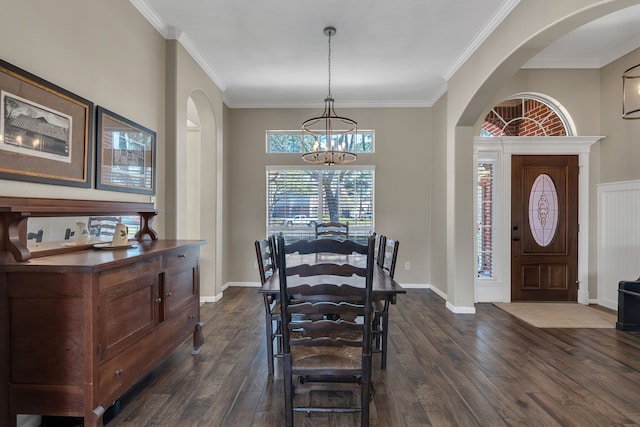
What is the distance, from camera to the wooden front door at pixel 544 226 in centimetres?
454

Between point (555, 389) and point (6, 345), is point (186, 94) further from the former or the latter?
point (555, 389)

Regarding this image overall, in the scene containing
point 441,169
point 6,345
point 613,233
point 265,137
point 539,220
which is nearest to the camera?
point 6,345

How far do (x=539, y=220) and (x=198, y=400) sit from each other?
475 cm

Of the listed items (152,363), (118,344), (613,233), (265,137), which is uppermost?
(265,137)

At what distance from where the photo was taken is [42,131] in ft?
6.09

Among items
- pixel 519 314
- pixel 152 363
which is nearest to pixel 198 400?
pixel 152 363

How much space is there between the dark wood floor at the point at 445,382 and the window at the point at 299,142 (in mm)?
2960

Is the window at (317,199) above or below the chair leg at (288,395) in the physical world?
above

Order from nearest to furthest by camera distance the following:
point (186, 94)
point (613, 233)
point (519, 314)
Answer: point (186, 94) → point (519, 314) → point (613, 233)

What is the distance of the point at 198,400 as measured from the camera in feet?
7.03

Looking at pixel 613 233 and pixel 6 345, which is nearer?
pixel 6 345

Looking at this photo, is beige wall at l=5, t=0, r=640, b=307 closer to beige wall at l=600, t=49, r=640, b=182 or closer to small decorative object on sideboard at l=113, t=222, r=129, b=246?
beige wall at l=600, t=49, r=640, b=182

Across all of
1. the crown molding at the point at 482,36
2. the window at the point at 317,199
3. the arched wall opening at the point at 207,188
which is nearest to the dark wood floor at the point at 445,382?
the arched wall opening at the point at 207,188

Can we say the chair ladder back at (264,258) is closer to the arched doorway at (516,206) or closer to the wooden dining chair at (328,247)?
the wooden dining chair at (328,247)
